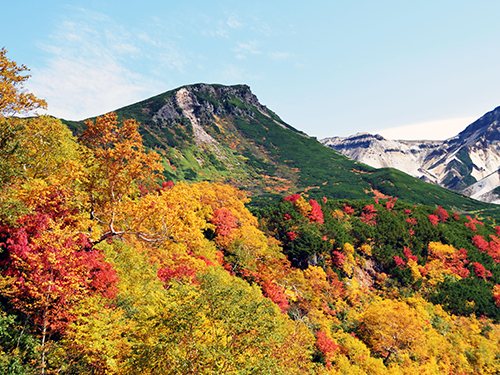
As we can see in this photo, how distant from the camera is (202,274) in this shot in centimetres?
1463

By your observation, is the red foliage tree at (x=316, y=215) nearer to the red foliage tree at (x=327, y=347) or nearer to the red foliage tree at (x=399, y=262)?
the red foliage tree at (x=399, y=262)

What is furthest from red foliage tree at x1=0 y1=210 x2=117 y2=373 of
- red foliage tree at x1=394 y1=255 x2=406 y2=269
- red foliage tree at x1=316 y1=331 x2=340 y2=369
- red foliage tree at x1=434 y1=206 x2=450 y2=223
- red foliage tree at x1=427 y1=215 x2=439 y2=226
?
red foliage tree at x1=434 y1=206 x2=450 y2=223

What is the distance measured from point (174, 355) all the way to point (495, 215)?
181 m

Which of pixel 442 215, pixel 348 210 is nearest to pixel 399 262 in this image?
pixel 348 210

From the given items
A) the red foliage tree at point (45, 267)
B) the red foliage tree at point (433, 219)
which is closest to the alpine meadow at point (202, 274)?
the red foliage tree at point (45, 267)

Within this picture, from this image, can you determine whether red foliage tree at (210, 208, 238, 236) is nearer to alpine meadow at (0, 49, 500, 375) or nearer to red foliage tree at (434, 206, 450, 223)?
alpine meadow at (0, 49, 500, 375)

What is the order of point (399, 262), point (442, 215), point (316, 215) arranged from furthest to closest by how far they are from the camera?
point (442, 215) < point (316, 215) < point (399, 262)

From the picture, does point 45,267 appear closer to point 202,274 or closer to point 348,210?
point 202,274

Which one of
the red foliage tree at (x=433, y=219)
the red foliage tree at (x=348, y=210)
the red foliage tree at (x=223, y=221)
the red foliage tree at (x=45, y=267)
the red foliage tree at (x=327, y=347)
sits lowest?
the red foliage tree at (x=327, y=347)

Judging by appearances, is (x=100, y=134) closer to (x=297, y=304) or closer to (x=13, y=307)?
(x=13, y=307)

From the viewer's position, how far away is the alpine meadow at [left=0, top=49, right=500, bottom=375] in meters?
12.3

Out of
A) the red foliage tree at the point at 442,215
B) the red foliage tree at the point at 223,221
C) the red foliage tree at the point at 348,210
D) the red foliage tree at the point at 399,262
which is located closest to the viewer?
the red foliage tree at the point at 223,221

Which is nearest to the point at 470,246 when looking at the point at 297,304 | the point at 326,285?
the point at 326,285

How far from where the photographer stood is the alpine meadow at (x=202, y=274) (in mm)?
12305
